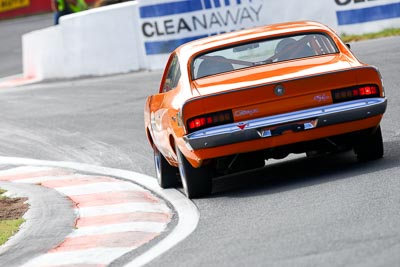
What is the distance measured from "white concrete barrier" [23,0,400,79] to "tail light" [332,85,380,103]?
36.4 ft

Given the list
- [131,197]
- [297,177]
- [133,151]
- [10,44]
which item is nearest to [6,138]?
[133,151]

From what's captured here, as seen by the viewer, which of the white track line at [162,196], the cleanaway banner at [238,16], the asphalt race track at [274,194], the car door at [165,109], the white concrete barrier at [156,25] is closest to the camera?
the asphalt race track at [274,194]

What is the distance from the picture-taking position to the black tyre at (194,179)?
9.72 m

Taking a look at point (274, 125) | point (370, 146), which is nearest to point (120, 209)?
point (274, 125)

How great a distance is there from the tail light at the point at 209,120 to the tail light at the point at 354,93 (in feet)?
2.78

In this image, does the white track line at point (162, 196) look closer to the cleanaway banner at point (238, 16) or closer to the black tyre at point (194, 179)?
the black tyre at point (194, 179)

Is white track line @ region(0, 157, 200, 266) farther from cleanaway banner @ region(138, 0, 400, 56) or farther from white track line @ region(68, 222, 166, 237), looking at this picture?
cleanaway banner @ region(138, 0, 400, 56)

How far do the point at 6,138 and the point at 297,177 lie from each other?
7.26 meters

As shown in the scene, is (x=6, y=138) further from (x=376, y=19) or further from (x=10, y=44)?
(x=10, y=44)

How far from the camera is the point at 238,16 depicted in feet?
69.4

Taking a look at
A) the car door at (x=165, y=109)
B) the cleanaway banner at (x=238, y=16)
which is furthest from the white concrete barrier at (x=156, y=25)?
the car door at (x=165, y=109)

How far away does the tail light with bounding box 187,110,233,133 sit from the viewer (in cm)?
927

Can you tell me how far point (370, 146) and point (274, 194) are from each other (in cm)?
113

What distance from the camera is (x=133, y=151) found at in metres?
13.8
